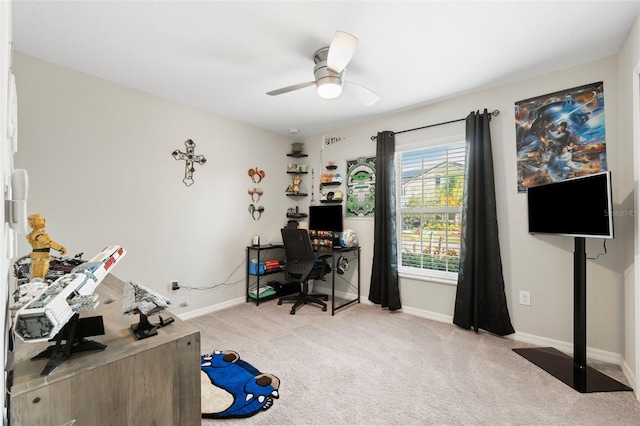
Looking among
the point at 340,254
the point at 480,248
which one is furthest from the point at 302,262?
the point at 480,248

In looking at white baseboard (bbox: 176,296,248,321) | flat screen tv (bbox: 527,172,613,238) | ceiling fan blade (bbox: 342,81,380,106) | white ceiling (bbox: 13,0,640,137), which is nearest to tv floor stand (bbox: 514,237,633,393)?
flat screen tv (bbox: 527,172,613,238)

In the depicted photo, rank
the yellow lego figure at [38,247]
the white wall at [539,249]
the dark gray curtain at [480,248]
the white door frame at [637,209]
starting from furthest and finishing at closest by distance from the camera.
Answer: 1. the dark gray curtain at [480,248]
2. the white wall at [539,249]
3. the white door frame at [637,209]
4. the yellow lego figure at [38,247]

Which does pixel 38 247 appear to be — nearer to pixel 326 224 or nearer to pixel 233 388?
pixel 233 388

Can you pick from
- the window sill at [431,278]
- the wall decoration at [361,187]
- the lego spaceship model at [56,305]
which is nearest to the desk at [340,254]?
the wall decoration at [361,187]

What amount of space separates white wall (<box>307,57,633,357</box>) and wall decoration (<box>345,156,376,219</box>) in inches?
21.2

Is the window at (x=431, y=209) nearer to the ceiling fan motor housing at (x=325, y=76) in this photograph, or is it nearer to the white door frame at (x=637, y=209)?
the white door frame at (x=637, y=209)

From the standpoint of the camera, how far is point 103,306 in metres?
1.39

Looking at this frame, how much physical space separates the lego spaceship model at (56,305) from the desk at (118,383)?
0.55 feet

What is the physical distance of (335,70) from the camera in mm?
1957

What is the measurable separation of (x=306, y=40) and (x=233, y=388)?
2438 millimetres

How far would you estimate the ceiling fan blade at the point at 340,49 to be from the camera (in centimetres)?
165

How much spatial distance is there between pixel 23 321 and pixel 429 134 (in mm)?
3404

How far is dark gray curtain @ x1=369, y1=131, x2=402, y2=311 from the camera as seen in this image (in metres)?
3.36

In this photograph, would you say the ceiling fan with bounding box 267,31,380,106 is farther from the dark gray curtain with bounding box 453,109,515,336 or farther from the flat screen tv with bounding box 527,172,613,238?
the flat screen tv with bounding box 527,172,613,238
